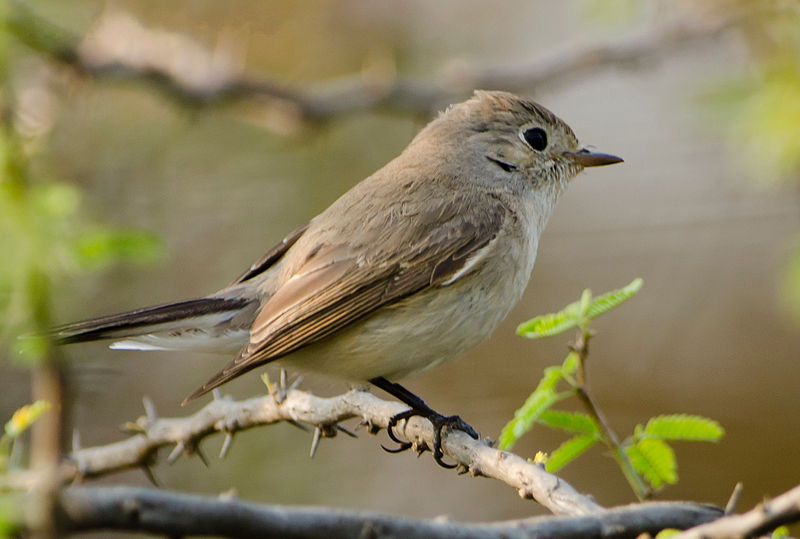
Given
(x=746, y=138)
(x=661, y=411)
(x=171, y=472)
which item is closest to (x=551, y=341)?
(x=661, y=411)

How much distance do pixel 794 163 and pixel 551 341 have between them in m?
2.56

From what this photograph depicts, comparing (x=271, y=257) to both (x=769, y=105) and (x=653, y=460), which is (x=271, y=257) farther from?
(x=769, y=105)

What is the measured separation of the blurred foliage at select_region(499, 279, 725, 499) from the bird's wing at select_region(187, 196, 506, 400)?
1.08 meters

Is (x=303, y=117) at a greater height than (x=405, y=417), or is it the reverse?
(x=303, y=117)

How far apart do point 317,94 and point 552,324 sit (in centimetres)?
309

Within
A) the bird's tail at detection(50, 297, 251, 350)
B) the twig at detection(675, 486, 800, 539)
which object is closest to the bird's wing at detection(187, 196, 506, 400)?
the bird's tail at detection(50, 297, 251, 350)

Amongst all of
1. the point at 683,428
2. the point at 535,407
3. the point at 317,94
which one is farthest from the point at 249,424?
the point at 317,94

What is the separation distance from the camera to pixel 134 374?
269 inches

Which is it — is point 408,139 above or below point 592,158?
above

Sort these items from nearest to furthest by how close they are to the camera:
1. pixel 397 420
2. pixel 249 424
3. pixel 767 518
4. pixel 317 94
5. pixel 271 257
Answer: pixel 767 518 → pixel 249 424 → pixel 397 420 → pixel 271 257 → pixel 317 94

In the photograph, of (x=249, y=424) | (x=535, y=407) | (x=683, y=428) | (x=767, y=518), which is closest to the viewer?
(x=767, y=518)

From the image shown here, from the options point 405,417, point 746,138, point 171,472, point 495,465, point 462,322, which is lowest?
point 495,465

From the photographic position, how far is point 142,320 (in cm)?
340

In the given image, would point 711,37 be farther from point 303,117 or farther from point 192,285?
point 192,285
